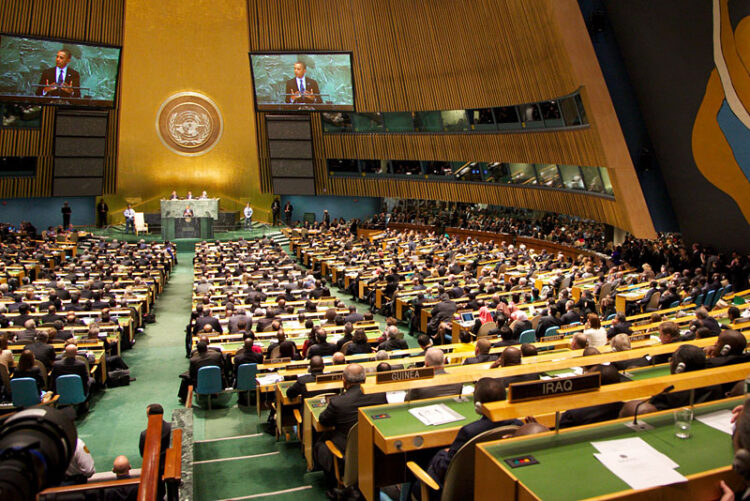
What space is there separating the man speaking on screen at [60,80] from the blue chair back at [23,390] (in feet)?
73.3

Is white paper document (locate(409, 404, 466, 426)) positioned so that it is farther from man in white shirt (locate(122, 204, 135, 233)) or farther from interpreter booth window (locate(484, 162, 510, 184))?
man in white shirt (locate(122, 204, 135, 233))

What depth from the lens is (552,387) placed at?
3678 millimetres

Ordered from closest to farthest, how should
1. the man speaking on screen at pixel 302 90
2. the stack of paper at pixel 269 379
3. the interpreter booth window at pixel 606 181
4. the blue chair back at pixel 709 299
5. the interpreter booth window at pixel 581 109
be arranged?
1. the stack of paper at pixel 269 379
2. the blue chair back at pixel 709 299
3. the interpreter booth window at pixel 581 109
4. the interpreter booth window at pixel 606 181
5. the man speaking on screen at pixel 302 90

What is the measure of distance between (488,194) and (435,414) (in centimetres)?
2193

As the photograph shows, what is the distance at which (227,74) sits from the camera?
30453 mm

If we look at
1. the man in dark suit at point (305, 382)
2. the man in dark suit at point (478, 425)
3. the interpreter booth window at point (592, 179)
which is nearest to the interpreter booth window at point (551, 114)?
the interpreter booth window at point (592, 179)

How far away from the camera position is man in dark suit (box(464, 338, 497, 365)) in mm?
6901

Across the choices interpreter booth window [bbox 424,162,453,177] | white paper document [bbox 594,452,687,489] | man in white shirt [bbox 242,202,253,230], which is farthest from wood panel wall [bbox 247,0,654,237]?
white paper document [bbox 594,452,687,489]

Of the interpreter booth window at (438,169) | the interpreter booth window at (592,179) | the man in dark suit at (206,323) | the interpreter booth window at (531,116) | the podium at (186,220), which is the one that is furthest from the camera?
the interpreter booth window at (438,169)

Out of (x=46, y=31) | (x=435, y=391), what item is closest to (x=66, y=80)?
(x=46, y=31)

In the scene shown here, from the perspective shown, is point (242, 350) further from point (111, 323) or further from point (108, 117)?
point (108, 117)

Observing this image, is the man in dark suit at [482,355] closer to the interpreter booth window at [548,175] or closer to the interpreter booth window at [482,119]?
the interpreter booth window at [548,175]

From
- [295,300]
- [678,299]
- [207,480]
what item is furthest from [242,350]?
[678,299]

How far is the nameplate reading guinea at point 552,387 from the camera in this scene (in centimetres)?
355
